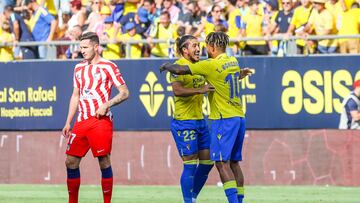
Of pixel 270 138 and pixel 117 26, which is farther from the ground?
pixel 117 26

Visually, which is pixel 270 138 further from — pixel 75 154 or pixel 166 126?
pixel 75 154

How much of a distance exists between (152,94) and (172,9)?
64.4 inches

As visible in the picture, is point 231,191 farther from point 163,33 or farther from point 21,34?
point 21,34

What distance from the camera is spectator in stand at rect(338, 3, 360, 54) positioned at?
18594 millimetres

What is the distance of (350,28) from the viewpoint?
18641 millimetres

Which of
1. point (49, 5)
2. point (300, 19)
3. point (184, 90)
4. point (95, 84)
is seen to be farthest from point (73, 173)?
point (49, 5)

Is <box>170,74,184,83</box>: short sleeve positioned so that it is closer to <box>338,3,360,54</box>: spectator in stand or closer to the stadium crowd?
the stadium crowd

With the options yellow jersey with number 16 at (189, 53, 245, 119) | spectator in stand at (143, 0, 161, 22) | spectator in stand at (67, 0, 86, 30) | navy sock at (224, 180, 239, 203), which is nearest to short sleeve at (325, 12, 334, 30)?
spectator in stand at (143, 0, 161, 22)

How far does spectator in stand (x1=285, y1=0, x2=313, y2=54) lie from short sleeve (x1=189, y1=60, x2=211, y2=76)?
21.2ft

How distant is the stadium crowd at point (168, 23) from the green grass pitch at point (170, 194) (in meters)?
2.56

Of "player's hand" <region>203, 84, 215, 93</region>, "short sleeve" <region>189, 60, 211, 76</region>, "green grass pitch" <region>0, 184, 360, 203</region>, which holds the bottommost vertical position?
"green grass pitch" <region>0, 184, 360, 203</region>

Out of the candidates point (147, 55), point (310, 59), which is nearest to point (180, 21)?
point (147, 55)

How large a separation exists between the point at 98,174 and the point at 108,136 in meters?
7.28

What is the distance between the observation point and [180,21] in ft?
66.1
